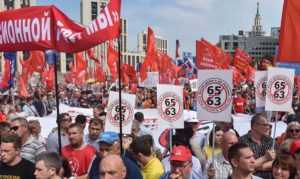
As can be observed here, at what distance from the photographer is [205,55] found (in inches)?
680

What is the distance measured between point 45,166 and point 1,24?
367 centimetres

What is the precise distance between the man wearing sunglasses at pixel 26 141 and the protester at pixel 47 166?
1544mm

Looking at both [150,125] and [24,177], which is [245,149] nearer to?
[24,177]

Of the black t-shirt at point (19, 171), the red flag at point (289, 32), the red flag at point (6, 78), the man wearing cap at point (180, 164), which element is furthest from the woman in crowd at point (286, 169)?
the red flag at point (6, 78)

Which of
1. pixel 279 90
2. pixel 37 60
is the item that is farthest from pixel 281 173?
pixel 37 60

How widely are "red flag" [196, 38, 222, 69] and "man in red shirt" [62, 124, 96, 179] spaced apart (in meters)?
12.0

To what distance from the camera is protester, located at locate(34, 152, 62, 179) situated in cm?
404

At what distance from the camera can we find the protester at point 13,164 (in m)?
4.59

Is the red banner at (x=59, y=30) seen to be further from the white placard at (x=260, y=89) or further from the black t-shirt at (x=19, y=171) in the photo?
the white placard at (x=260, y=89)

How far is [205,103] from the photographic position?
579 centimetres

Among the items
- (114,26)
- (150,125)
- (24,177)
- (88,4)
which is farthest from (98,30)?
(88,4)

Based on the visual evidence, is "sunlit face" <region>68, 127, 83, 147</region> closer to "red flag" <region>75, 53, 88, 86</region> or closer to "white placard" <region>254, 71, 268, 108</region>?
"white placard" <region>254, 71, 268, 108</region>

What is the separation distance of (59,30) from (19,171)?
8.73 ft

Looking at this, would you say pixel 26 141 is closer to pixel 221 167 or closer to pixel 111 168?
pixel 221 167
